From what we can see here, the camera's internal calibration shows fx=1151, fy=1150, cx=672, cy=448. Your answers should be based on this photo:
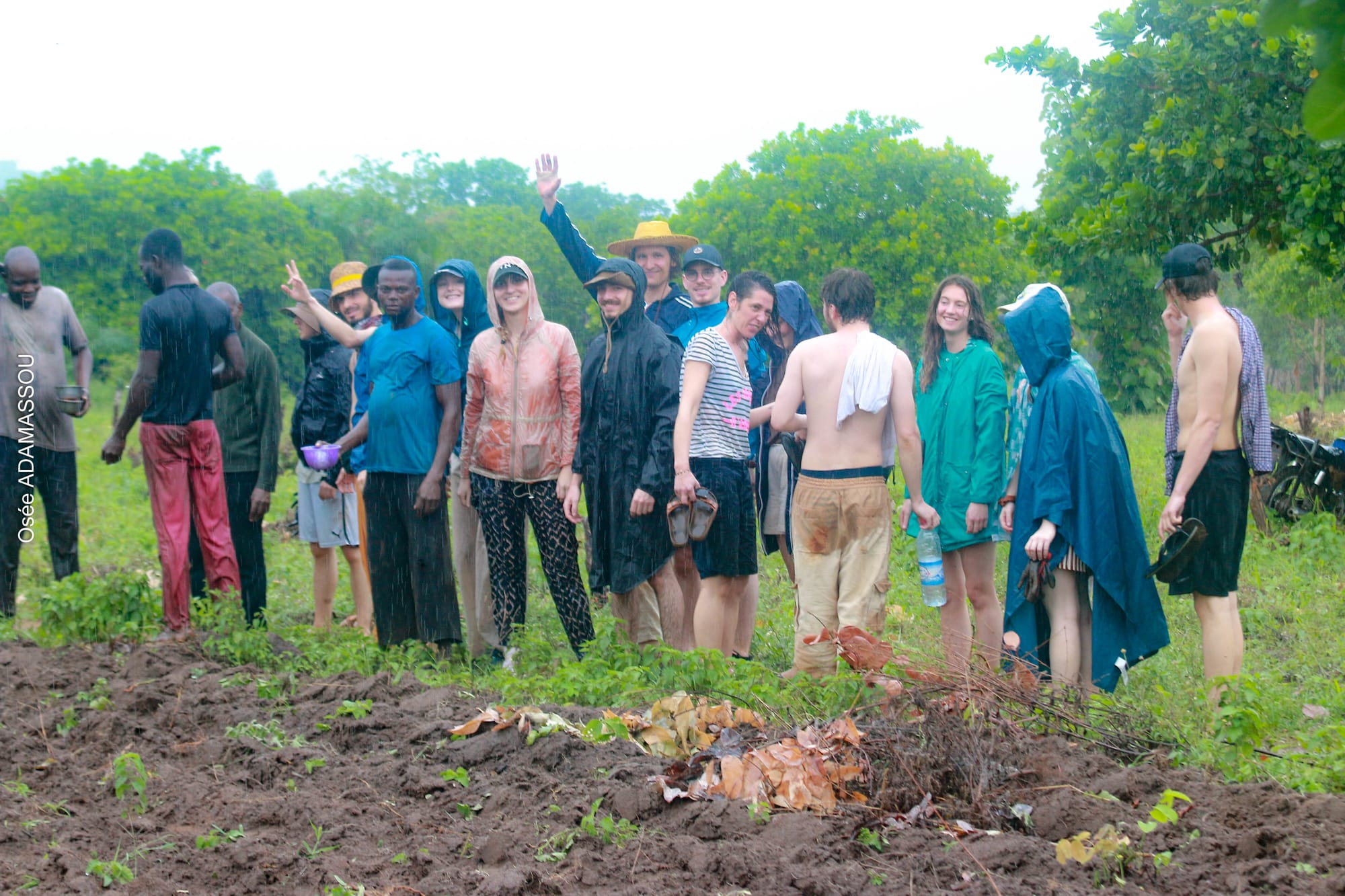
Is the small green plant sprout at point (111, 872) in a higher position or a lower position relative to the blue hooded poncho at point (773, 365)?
lower

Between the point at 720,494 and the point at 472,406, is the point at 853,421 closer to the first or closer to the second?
the point at 720,494

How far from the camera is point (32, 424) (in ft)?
22.6

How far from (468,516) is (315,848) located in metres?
2.79

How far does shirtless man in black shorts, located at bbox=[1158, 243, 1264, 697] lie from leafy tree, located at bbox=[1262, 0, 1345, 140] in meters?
3.06

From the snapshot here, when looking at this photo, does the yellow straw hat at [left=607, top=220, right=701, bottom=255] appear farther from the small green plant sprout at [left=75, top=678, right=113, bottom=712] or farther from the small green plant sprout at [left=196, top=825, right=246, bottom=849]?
the small green plant sprout at [left=196, top=825, right=246, bottom=849]

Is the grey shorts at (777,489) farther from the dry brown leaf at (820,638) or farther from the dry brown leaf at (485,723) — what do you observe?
the dry brown leaf at (485,723)

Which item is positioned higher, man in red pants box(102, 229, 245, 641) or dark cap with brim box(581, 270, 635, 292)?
dark cap with brim box(581, 270, 635, 292)

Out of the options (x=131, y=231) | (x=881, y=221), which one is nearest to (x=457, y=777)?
(x=881, y=221)

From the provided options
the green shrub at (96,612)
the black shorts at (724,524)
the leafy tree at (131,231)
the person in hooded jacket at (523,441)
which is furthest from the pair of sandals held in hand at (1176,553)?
the leafy tree at (131,231)

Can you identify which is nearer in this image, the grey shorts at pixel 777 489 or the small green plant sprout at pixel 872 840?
the small green plant sprout at pixel 872 840

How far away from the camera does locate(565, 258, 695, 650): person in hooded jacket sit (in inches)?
215

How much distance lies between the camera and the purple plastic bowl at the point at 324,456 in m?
6.30

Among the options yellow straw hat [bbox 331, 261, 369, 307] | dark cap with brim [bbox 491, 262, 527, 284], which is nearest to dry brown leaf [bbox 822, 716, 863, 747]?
dark cap with brim [bbox 491, 262, 527, 284]

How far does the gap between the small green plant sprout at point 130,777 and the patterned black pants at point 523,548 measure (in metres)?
2.07
